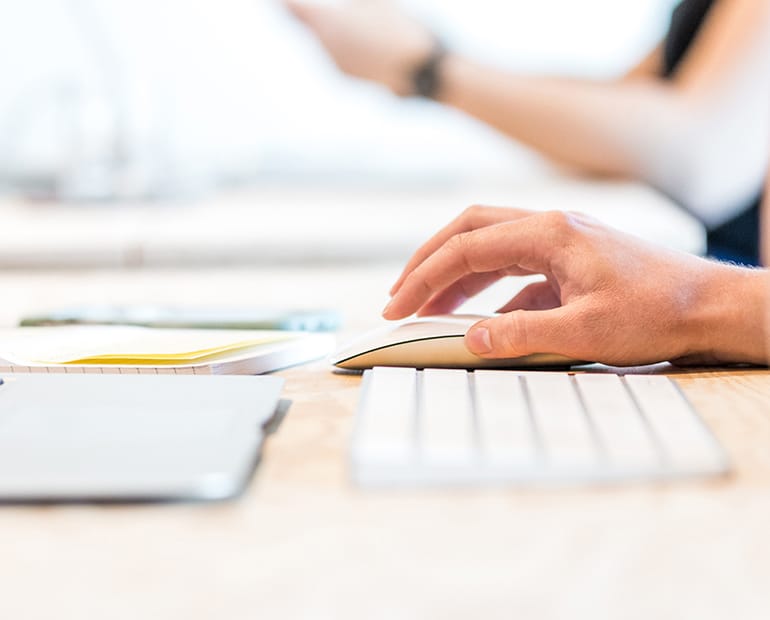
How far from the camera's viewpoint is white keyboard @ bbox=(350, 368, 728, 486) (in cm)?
43

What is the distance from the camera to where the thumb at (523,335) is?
2.18 ft

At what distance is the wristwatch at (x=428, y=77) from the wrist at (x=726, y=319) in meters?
1.93

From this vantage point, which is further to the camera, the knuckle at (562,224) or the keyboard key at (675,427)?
the knuckle at (562,224)

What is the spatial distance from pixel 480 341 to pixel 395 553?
1.07ft

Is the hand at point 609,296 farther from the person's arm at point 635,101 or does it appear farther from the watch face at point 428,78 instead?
the watch face at point 428,78

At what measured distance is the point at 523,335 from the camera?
26.2 inches

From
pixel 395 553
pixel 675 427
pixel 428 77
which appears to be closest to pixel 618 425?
pixel 675 427

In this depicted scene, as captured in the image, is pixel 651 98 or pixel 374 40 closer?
pixel 651 98

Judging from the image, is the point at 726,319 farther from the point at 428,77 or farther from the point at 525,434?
the point at 428,77

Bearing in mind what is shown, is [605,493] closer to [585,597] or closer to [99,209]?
[585,597]

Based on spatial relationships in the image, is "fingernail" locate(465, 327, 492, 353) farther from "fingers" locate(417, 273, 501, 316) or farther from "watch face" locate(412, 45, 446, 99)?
"watch face" locate(412, 45, 446, 99)

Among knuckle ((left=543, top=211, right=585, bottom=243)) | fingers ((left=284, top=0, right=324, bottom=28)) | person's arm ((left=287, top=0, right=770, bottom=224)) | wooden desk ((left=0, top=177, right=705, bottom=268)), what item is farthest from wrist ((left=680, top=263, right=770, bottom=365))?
fingers ((left=284, top=0, right=324, bottom=28))

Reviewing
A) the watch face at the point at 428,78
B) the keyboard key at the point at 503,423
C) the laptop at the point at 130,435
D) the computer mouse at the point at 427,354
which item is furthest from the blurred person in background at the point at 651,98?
the laptop at the point at 130,435

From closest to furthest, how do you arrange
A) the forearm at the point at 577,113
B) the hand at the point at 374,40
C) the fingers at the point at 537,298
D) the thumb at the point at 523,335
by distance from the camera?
the thumb at the point at 523,335 < the fingers at the point at 537,298 < the forearm at the point at 577,113 < the hand at the point at 374,40
